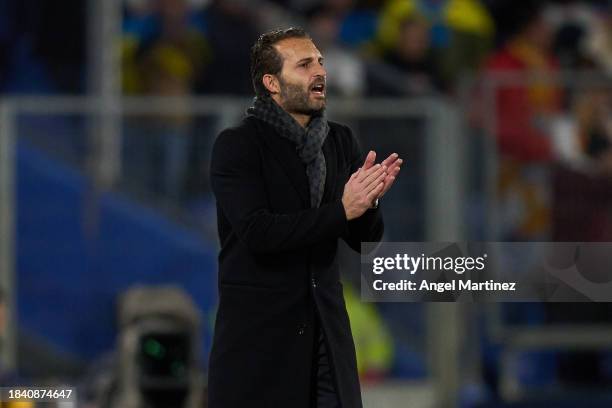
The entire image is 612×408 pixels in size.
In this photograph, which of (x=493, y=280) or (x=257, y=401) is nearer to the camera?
(x=257, y=401)

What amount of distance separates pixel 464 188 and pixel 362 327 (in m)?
1.02

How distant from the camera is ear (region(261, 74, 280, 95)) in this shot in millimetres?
3857

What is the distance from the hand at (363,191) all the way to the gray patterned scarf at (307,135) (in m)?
0.14

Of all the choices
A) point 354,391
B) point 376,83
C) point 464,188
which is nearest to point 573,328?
point 464,188

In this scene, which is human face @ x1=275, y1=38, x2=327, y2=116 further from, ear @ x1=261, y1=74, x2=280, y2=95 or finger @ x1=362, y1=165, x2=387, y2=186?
finger @ x1=362, y1=165, x2=387, y2=186

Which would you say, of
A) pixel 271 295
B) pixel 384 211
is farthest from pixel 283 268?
pixel 384 211

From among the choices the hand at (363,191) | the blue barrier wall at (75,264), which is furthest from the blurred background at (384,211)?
the hand at (363,191)

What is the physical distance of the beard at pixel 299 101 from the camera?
381 cm

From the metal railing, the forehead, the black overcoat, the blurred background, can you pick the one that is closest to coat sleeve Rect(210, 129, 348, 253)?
the black overcoat

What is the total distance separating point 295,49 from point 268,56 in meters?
0.08

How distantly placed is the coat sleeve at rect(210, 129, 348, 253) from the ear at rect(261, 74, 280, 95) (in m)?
0.15

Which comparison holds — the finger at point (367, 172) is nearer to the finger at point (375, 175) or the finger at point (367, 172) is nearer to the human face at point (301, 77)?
the finger at point (375, 175)

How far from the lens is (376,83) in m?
9.02

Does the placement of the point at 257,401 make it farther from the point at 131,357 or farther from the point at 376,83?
the point at 376,83
